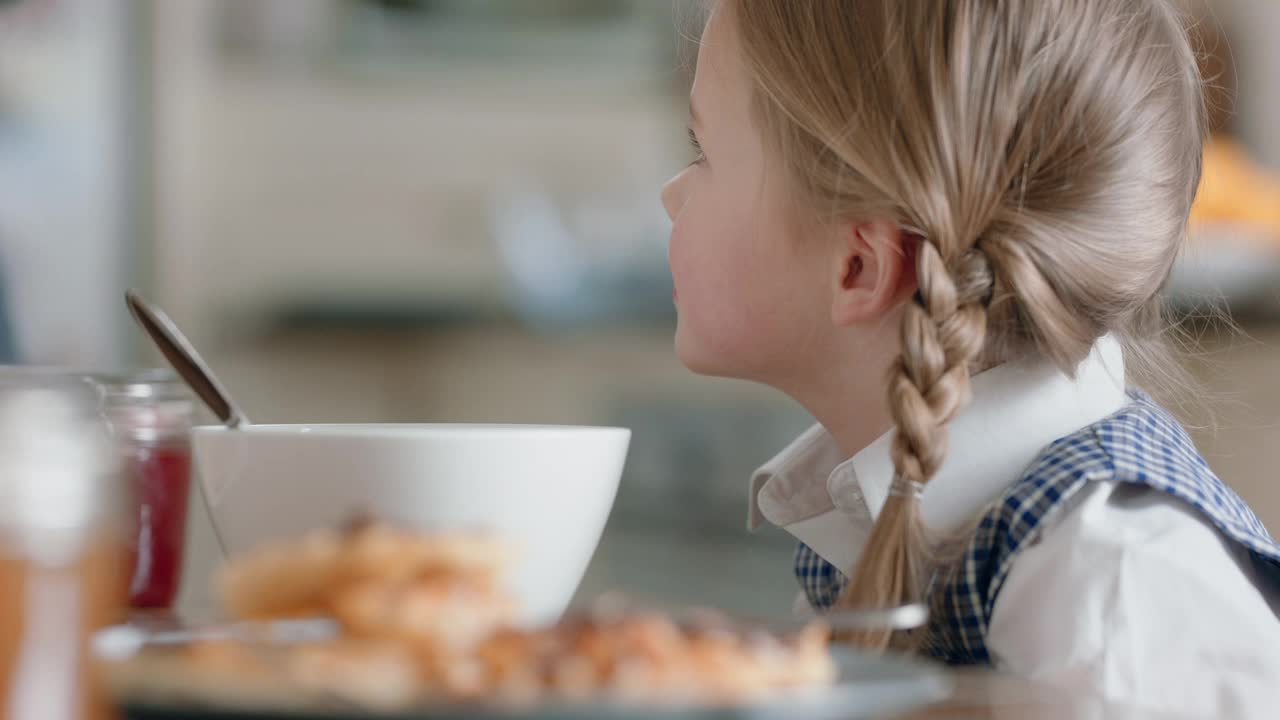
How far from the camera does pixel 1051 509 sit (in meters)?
0.68

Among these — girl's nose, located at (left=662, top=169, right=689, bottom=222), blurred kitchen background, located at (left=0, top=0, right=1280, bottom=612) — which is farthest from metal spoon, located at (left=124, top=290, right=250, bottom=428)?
blurred kitchen background, located at (left=0, top=0, right=1280, bottom=612)

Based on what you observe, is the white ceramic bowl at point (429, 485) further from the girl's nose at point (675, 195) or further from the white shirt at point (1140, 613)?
the girl's nose at point (675, 195)

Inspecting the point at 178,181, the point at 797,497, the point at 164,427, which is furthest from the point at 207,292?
the point at 164,427

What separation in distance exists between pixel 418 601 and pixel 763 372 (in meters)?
0.58

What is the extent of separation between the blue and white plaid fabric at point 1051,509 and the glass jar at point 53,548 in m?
0.46

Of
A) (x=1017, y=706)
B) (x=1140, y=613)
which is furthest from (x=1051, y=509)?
(x=1017, y=706)

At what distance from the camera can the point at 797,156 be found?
0.86 meters

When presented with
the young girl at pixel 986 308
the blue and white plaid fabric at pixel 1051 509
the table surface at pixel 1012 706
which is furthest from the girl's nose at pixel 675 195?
the table surface at pixel 1012 706

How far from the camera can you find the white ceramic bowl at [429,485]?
19.2 inches

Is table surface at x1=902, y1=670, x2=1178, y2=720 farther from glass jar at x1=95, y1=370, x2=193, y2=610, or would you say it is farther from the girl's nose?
the girl's nose

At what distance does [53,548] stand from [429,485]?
0.57ft

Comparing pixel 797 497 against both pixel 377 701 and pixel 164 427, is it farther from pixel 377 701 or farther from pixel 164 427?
pixel 377 701

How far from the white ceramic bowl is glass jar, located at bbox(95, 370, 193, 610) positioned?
8cm

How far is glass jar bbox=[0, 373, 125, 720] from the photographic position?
31cm
